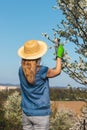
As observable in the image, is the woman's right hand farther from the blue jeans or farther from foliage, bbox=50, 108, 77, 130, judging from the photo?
foliage, bbox=50, 108, 77, 130

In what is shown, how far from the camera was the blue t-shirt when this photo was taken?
21.2 feet

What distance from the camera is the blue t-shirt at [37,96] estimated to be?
6449mm

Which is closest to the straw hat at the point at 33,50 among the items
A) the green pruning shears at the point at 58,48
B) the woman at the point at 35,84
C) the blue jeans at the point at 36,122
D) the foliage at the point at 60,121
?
the woman at the point at 35,84

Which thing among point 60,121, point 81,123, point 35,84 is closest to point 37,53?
point 35,84

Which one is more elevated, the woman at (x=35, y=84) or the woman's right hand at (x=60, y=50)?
the woman's right hand at (x=60, y=50)

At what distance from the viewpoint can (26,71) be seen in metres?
6.46

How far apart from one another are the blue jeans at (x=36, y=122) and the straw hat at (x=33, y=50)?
2.77 feet

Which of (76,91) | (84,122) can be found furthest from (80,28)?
(84,122)

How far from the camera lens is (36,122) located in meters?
6.45

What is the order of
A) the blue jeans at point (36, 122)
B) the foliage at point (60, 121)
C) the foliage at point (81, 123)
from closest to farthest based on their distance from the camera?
the blue jeans at point (36, 122) < the foliage at point (81, 123) < the foliage at point (60, 121)

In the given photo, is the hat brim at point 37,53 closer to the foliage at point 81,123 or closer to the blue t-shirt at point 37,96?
the blue t-shirt at point 37,96

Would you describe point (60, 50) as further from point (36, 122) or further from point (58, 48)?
point (36, 122)

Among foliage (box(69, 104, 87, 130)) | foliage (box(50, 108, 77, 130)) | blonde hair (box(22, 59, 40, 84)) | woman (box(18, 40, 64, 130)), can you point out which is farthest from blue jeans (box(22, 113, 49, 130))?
foliage (box(50, 108, 77, 130))

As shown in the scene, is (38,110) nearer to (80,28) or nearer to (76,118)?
(80,28)
